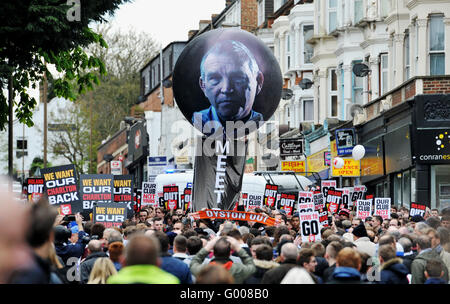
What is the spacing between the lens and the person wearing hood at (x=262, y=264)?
1110cm

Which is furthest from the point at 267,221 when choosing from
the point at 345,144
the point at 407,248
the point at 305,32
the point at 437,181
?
the point at 305,32

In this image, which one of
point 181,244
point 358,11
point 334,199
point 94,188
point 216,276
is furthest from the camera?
point 358,11

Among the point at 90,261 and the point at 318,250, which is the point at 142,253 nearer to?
the point at 90,261

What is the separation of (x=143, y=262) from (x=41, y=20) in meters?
11.4

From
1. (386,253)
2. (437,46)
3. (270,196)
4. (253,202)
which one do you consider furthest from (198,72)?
(386,253)

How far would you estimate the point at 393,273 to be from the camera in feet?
34.8

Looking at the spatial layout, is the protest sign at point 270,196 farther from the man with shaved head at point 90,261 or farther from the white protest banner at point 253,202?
the man with shaved head at point 90,261

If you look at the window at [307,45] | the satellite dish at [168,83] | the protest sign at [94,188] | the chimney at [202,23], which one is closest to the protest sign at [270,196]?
the protest sign at [94,188]

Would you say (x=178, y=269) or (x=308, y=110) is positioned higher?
(x=308, y=110)

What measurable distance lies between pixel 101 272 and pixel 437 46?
80.9ft

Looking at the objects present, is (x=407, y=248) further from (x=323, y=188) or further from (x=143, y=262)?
(x=323, y=188)

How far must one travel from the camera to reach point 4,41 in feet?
61.8

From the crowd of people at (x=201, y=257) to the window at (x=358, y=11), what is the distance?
24.6 meters
